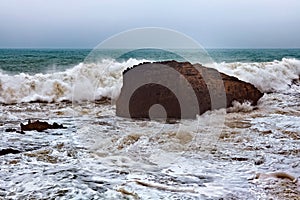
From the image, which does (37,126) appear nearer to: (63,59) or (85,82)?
(85,82)

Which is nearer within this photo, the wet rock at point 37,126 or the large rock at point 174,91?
the wet rock at point 37,126

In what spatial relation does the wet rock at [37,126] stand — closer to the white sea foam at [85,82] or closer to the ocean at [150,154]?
the ocean at [150,154]

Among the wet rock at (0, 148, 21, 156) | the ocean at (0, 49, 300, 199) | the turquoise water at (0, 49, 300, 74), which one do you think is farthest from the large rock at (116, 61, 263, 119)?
the turquoise water at (0, 49, 300, 74)

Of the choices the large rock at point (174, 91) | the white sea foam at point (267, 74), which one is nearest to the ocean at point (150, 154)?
the large rock at point (174, 91)

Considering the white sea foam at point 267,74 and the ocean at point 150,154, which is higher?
the white sea foam at point 267,74

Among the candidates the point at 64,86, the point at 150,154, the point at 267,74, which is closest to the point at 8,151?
the point at 150,154

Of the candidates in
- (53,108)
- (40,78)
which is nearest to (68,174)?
(53,108)

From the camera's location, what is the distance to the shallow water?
3.08 meters

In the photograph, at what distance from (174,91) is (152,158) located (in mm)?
3101

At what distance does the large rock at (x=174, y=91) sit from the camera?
268 inches

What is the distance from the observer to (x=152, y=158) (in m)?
4.05

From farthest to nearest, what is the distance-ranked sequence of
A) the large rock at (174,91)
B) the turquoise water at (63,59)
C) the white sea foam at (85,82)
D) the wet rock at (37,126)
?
the turquoise water at (63,59)
the white sea foam at (85,82)
the large rock at (174,91)
the wet rock at (37,126)

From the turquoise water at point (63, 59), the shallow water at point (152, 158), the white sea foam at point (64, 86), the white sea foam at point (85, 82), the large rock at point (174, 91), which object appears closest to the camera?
the shallow water at point (152, 158)

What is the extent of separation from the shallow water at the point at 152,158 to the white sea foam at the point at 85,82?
3228 millimetres
